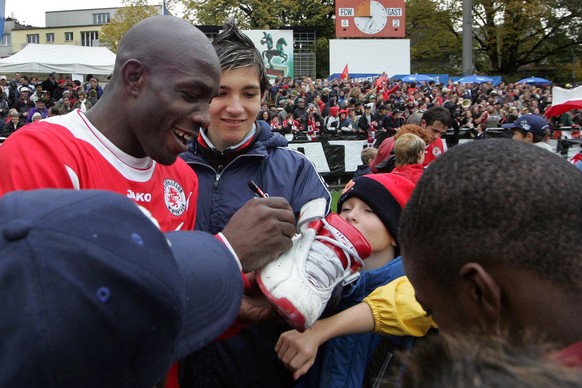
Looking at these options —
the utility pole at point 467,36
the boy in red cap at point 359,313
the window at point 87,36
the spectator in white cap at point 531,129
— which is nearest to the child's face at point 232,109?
the boy in red cap at point 359,313

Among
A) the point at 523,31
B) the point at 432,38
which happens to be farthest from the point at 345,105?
the point at 523,31

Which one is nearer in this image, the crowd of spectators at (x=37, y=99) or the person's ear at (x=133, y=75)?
the person's ear at (x=133, y=75)

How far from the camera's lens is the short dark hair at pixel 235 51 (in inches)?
96.5

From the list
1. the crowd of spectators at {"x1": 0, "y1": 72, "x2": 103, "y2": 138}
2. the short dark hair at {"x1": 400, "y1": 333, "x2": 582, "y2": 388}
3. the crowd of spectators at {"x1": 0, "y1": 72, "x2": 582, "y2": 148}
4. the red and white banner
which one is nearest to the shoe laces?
the short dark hair at {"x1": 400, "y1": 333, "x2": 582, "y2": 388}

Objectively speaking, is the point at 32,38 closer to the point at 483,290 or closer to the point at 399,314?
the point at 399,314

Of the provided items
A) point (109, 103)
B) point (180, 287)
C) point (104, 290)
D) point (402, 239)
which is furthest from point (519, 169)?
point (109, 103)

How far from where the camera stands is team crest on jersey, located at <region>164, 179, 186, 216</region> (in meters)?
2.17

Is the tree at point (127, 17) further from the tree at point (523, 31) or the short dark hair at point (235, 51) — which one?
the short dark hair at point (235, 51)

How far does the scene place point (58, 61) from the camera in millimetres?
24344

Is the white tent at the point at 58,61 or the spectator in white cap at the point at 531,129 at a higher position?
the white tent at the point at 58,61

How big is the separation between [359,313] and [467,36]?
38.7m

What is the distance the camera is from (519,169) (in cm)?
125

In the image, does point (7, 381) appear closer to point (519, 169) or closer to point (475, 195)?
point (475, 195)

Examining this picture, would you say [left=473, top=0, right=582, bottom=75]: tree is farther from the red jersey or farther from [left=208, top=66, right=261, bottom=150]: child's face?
the red jersey
